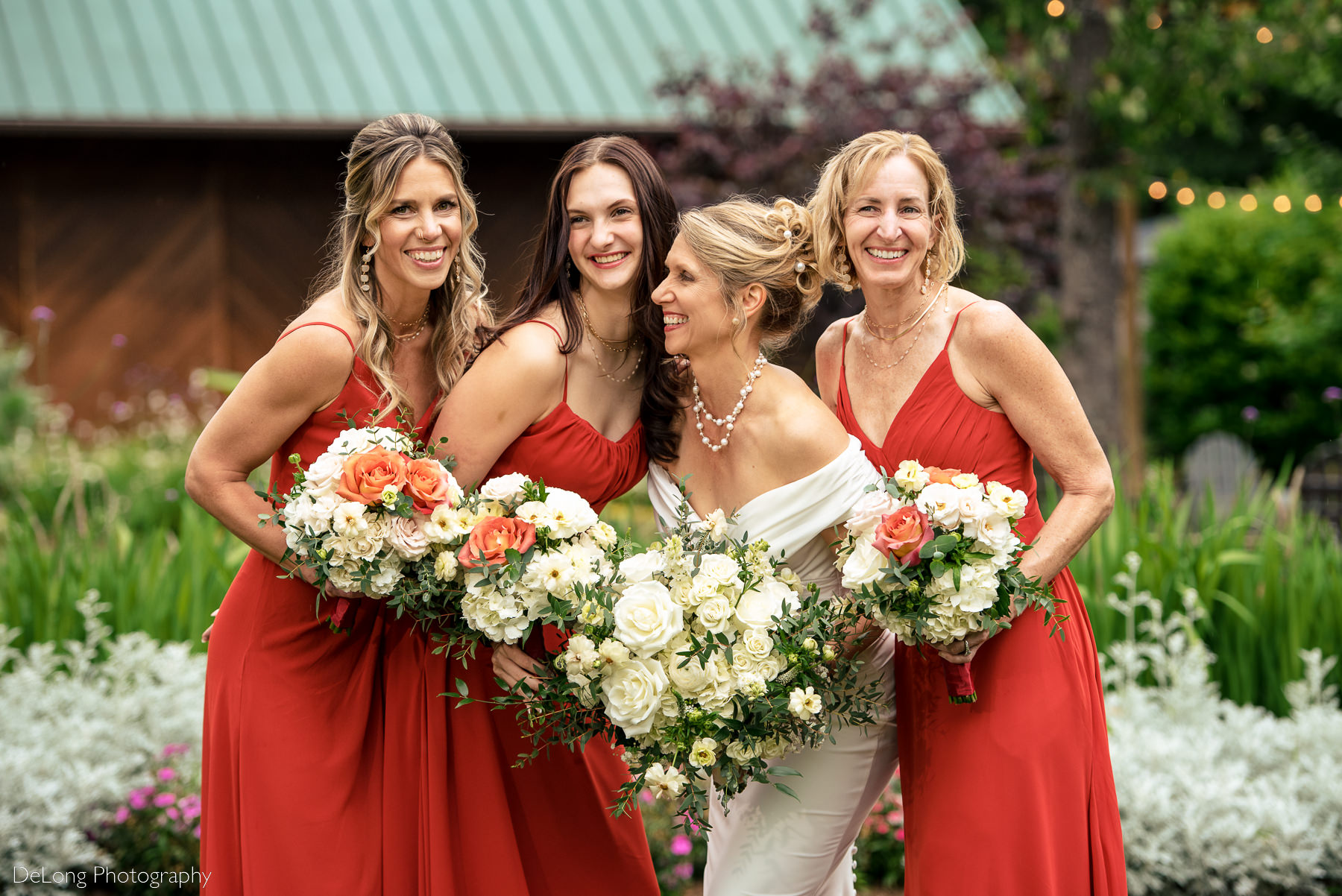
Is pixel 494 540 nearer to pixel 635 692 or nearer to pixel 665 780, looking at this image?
pixel 635 692

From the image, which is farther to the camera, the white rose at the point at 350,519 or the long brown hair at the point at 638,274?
the long brown hair at the point at 638,274

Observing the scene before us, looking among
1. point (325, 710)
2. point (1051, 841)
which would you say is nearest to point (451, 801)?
point (325, 710)

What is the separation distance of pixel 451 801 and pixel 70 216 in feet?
30.8

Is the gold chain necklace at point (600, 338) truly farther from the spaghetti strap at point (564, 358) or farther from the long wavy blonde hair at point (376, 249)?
the long wavy blonde hair at point (376, 249)

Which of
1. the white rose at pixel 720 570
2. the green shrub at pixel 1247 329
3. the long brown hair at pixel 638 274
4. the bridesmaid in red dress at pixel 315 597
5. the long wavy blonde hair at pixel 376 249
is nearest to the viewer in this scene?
the white rose at pixel 720 570

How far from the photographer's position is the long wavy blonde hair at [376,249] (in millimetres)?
3318

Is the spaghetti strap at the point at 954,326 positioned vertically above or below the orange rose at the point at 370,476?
above

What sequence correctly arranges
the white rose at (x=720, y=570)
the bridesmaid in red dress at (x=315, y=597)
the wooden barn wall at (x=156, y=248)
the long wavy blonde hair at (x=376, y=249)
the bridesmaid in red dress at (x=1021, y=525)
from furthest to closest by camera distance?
the wooden barn wall at (x=156, y=248), the long wavy blonde hair at (x=376, y=249), the bridesmaid in red dress at (x=315, y=597), the bridesmaid in red dress at (x=1021, y=525), the white rose at (x=720, y=570)

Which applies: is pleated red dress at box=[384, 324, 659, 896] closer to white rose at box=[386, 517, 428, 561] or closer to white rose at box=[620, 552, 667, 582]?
white rose at box=[386, 517, 428, 561]

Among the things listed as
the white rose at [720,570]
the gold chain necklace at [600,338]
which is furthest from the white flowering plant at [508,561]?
the gold chain necklace at [600,338]

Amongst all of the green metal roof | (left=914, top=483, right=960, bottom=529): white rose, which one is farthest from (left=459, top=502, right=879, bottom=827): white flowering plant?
the green metal roof

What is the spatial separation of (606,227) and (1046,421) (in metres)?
1.35

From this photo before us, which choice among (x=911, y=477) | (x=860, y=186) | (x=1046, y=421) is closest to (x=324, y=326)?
(x=860, y=186)

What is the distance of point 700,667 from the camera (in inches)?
109
